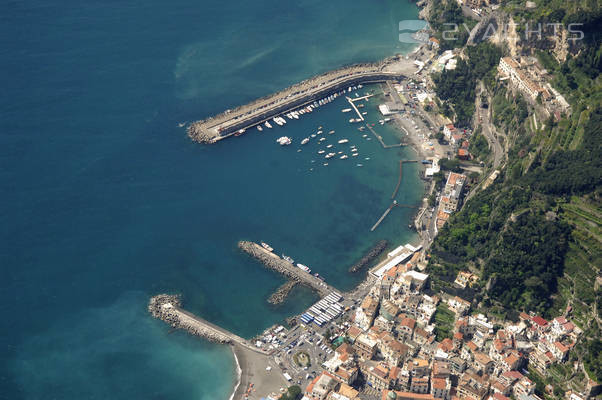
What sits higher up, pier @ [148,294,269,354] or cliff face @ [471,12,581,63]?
cliff face @ [471,12,581,63]

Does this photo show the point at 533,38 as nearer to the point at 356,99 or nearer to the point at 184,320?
the point at 356,99

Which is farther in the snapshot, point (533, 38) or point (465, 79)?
point (465, 79)

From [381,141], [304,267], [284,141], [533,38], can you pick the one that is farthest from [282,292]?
[533,38]

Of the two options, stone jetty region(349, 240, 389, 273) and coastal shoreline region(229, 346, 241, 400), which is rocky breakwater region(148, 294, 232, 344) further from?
stone jetty region(349, 240, 389, 273)

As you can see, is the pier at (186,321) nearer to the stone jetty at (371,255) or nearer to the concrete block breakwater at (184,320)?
the concrete block breakwater at (184,320)

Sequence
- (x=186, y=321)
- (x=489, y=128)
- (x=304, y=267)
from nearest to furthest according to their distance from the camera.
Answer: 1. (x=186, y=321)
2. (x=304, y=267)
3. (x=489, y=128)

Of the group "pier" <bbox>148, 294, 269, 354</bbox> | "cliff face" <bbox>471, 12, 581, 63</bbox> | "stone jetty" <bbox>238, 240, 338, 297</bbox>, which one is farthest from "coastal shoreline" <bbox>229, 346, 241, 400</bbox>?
"cliff face" <bbox>471, 12, 581, 63</bbox>

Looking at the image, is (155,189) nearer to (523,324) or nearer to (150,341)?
(150,341)

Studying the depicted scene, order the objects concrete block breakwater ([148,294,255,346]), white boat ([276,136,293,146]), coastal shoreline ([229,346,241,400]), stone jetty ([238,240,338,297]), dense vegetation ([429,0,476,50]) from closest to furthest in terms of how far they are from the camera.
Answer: coastal shoreline ([229,346,241,400])
concrete block breakwater ([148,294,255,346])
stone jetty ([238,240,338,297])
white boat ([276,136,293,146])
dense vegetation ([429,0,476,50])
